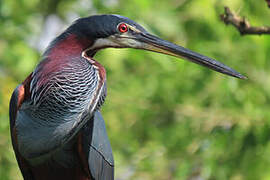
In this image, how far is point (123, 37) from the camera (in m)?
3.25

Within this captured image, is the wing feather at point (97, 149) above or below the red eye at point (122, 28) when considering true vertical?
below

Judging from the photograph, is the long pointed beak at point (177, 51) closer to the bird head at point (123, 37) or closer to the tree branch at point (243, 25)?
the bird head at point (123, 37)

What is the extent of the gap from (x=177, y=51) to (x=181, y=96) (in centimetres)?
308

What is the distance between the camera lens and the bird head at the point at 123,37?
323 centimetres

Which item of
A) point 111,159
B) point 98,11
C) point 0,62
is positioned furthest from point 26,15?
point 111,159

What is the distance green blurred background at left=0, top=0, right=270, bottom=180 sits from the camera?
509 centimetres

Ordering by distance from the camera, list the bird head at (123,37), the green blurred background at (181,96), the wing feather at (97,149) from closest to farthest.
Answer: the bird head at (123,37) < the wing feather at (97,149) < the green blurred background at (181,96)

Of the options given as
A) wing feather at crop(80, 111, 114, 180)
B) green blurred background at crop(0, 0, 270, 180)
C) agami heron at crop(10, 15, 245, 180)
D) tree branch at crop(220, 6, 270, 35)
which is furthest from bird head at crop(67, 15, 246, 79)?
green blurred background at crop(0, 0, 270, 180)

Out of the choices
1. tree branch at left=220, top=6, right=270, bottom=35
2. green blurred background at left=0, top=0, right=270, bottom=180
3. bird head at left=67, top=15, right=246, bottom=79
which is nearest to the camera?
tree branch at left=220, top=6, right=270, bottom=35

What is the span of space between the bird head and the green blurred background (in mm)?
1440

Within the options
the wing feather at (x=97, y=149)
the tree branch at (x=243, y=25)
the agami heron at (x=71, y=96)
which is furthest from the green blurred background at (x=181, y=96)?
the agami heron at (x=71, y=96)

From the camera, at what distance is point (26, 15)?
7.56m

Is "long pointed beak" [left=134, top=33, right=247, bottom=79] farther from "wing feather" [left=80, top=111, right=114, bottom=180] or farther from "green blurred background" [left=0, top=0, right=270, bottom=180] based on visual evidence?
"green blurred background" [left=0, top=0, right=270, bottom=180]

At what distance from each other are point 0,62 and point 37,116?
387cm
